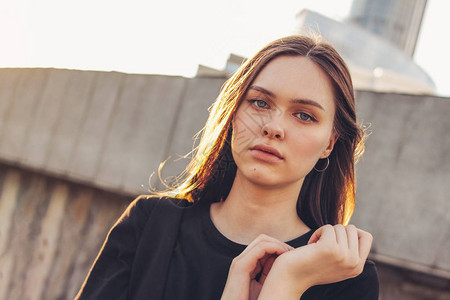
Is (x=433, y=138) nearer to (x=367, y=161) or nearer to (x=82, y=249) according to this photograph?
(x=367, y=161)

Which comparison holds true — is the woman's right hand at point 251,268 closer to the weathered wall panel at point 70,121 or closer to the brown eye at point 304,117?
the brown eye at point 304,117

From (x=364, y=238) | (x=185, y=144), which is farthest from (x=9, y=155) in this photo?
(x=364, y=238)

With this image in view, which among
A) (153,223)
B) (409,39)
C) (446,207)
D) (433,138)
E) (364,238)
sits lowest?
(153,223)

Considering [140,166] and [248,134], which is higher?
[248,134]

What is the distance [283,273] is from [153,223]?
67 cm

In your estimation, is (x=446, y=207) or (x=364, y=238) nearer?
(x=364, y=238)

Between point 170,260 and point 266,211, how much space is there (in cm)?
44

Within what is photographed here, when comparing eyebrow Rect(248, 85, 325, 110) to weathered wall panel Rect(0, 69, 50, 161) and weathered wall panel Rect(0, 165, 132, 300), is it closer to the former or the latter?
weathered wall panel Rect(0, 165, 132, 300)

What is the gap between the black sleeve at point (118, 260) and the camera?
1789mm

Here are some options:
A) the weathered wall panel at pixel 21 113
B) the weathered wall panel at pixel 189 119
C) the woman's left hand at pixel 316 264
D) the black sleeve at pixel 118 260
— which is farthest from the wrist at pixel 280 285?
the weathered wall panel at pixel 21 113

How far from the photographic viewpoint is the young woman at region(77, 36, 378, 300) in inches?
57.6

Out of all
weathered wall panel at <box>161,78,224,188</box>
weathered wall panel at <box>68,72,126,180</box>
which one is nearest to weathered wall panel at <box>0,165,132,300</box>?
weathered wall panel at <box>68,72,126,180</box>

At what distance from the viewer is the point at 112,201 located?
464cm

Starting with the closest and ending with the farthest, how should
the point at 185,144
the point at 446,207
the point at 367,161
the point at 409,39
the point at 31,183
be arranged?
the point at 446,207 → the point at 367,161 → the point at 185,144 → the point at 31,183 → the point at 409,39
